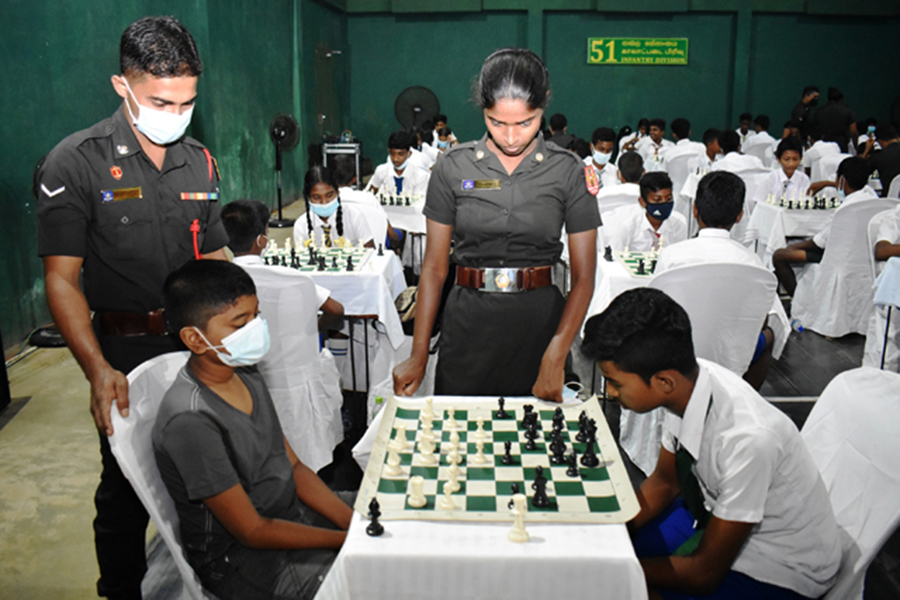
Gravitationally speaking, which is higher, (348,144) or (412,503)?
(348,144)

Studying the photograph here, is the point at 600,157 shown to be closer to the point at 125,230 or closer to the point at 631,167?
the point at 631,167

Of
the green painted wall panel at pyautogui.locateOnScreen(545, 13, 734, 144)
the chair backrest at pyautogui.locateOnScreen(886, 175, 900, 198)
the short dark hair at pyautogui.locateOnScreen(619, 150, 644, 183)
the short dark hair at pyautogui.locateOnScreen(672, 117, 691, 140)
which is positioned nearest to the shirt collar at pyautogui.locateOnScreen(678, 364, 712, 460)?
the short dark hair at pyautogui.locateOnScreen(619, 150, 644, 183)

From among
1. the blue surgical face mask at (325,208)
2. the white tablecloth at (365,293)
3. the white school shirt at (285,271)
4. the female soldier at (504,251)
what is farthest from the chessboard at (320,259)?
the female soldier at (504,251)

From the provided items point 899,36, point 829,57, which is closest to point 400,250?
point 829,57

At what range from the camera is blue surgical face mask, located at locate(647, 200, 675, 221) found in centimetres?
395

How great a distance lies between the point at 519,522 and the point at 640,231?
10.6 feet

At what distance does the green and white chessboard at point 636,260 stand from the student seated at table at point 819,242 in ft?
5.02

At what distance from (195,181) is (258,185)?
7150 mm

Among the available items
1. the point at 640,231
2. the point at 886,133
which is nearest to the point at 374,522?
the point at 640,231

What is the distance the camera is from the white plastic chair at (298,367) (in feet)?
8.96

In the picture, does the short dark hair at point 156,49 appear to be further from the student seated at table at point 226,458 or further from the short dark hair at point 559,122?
the short dark hair at point 559,122

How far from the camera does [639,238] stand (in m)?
4.25

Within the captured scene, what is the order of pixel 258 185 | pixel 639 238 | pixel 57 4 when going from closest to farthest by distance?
1. pixel 639 238
2. pixel 57 4
3. pixel 258 185

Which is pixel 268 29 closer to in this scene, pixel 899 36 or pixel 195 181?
pixel 195 181
